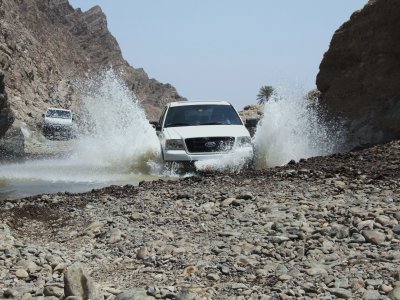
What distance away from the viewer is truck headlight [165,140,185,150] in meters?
12.1

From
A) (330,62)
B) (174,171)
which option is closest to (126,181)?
(174,171)

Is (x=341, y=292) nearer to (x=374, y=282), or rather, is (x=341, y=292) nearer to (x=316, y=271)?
(x=374, y=282)

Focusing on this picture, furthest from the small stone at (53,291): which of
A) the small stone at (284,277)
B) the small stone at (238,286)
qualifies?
the small stone at (284,277)

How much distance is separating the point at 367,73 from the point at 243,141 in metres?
6.67

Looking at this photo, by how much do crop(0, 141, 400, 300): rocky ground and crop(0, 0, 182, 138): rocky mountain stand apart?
13.7m

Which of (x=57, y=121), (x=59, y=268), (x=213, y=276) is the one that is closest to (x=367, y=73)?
(x=213, y=276)

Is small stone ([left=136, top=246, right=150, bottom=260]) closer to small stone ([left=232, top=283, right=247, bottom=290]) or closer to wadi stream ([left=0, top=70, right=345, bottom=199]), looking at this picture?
small stone ([left=232, top=283, right=247, bottom=290])

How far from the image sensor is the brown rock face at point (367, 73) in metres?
15.6

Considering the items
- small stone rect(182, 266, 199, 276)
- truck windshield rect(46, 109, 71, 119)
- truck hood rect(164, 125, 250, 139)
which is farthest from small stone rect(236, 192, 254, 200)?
truck windshield rect(46, 109, 71, 119)

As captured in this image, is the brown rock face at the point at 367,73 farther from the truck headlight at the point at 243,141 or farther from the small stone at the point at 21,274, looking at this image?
the small stone at the point at 21,274

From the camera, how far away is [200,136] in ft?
39.7

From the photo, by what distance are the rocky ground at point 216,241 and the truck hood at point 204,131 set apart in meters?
2.97

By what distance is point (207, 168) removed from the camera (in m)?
11.8

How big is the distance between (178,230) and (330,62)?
13.8 metres
